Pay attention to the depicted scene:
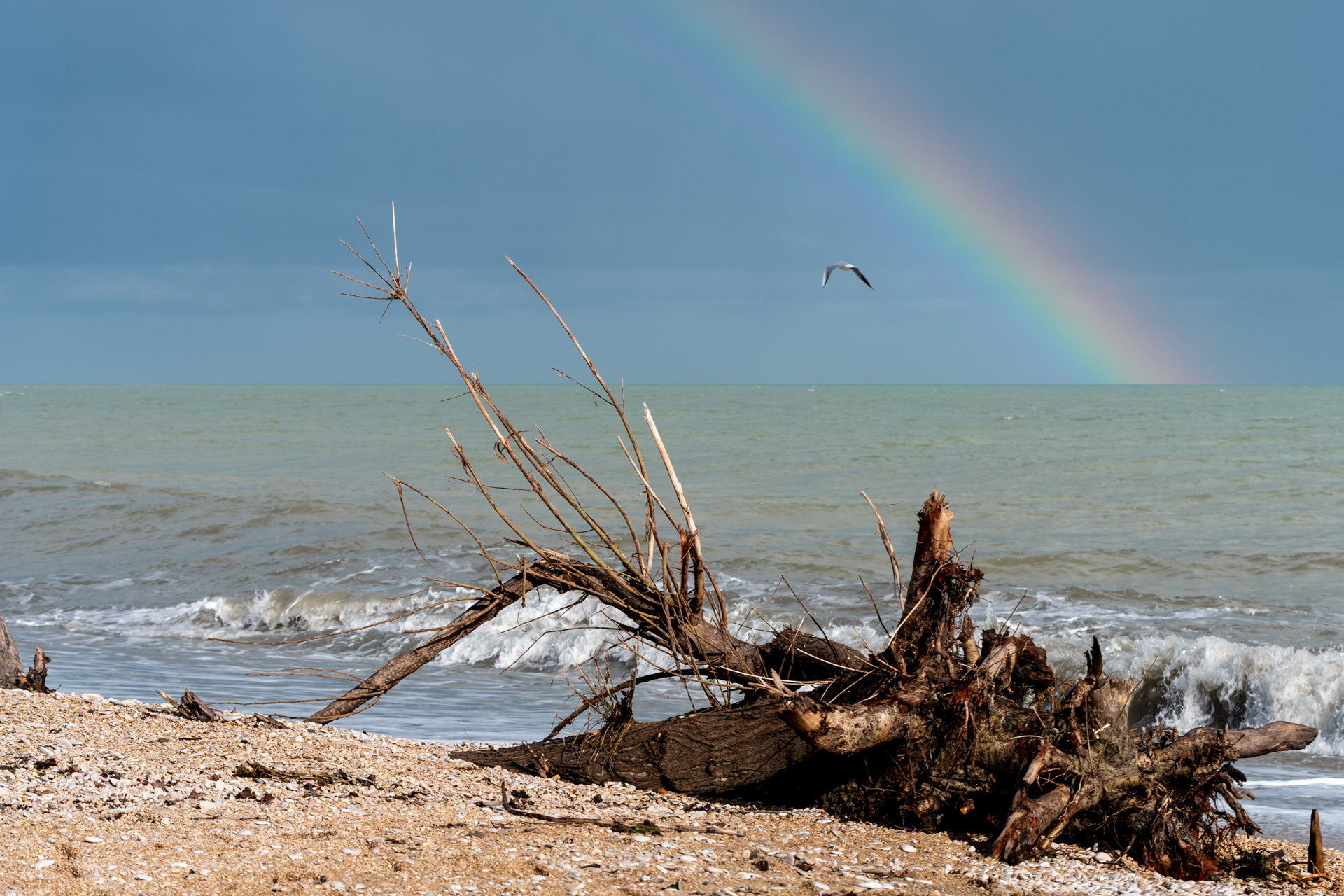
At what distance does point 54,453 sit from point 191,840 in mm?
34290

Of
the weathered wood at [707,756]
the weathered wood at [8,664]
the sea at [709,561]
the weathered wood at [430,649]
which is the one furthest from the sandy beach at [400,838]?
the weathered wood at [8,664]

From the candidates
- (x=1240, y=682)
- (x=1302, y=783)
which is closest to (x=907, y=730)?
(x=1302, y=783)

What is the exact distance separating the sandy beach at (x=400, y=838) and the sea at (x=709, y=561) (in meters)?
0.55

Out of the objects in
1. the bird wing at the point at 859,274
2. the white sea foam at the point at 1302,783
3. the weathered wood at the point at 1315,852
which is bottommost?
the white sea foam at the point at 1302,783

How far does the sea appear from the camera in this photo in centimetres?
798

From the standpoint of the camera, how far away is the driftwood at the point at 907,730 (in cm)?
405

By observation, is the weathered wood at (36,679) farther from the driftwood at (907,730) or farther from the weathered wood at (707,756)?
the weathered wood at (707,756)

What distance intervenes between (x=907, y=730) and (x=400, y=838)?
2029mm


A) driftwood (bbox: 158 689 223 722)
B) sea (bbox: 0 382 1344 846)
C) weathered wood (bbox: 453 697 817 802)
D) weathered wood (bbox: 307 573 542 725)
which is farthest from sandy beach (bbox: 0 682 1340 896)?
sea (bbox: 0 382 1344 846)

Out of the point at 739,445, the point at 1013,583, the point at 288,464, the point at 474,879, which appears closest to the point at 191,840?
the point at 474,879

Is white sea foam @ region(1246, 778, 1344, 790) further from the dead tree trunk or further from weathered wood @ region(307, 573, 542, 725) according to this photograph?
weathered wood @ region(307, 573, 542, 725)

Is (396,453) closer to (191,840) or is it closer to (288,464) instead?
(288,464)

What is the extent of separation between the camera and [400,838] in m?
3.73

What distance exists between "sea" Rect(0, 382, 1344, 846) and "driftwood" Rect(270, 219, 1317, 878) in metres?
0.37
